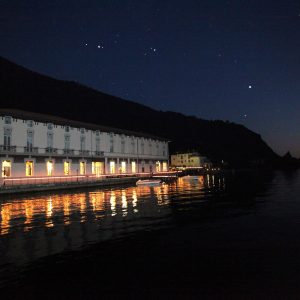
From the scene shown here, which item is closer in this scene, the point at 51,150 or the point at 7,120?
the point at 7,120

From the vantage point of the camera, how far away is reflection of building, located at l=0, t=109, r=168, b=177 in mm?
54203

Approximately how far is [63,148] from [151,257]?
51.8 meters

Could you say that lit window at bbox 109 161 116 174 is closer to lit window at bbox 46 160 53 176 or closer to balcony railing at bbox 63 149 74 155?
balcony railing at bbox 63 149 74 155

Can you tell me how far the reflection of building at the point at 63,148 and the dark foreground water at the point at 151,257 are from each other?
30797mm

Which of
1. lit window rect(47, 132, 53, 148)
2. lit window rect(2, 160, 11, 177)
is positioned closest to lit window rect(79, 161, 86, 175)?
lit window rect(47, 132, 53, 148)

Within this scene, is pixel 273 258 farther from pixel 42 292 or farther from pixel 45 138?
pixel 45 138

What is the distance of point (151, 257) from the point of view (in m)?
14.9

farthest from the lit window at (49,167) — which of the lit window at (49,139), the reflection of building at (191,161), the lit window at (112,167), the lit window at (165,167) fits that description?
the reflection of building at (191,161)

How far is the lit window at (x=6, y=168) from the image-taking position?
5319 centimetres

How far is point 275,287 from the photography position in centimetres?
1112

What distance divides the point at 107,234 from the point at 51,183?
3721 cm

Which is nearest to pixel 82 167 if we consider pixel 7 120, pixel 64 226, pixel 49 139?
pixel 49 139

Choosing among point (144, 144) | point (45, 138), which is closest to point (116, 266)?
point (45, 138)

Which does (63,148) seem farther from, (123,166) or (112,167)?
(123,166)
